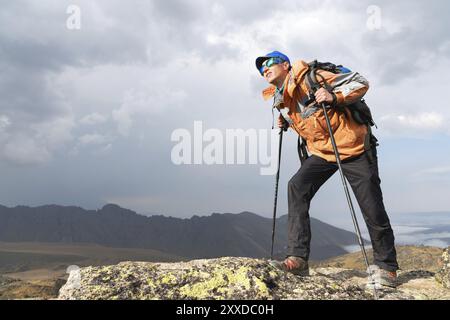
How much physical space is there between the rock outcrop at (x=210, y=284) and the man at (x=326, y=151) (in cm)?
102

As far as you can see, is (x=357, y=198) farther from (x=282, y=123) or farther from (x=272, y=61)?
(x=272, y=61)

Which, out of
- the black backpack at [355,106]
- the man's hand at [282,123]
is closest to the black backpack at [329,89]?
the black backpack at [355,106]

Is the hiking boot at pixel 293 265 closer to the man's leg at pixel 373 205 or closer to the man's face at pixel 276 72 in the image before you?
the man's leg at pixel 373 205

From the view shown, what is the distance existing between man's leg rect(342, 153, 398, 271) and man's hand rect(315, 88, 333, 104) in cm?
118

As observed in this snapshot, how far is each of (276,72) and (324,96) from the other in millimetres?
1003

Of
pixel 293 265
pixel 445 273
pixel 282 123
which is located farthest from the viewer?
pixel 282 123

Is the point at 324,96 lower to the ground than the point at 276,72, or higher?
lower

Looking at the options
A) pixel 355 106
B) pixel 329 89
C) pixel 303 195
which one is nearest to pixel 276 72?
pixel 329 89

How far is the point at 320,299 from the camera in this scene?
4711mm

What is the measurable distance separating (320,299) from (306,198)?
2311 millimetres

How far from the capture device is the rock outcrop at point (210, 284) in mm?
4565

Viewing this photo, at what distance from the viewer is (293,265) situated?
5.95 m

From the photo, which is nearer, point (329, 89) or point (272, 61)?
point (329, 89)

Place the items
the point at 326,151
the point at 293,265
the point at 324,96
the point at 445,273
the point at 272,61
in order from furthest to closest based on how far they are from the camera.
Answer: the point at 445,273 → the point at 326,151 → the point at 272,61 → the point at 324,96 → the point at 293,265
